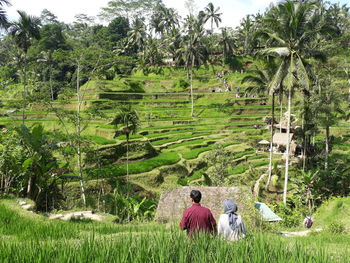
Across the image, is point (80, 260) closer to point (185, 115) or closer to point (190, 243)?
point (190, 243)

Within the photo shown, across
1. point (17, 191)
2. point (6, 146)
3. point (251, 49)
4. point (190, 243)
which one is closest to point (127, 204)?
point (17, 191)

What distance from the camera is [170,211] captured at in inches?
489

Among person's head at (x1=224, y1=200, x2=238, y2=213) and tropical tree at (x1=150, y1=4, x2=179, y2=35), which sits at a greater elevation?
tropical tree at (x1=150, y1=4, x2=179, y2=35)

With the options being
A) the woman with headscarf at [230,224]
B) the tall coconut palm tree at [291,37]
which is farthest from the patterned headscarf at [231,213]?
the tall coconut palm tree at [291,37]

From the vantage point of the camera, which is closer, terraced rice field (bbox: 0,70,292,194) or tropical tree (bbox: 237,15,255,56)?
terraced rice field (bbox: 0,70,292,194)

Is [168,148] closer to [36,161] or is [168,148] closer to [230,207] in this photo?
[36,161]

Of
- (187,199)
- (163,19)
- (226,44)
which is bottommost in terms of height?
(187,199)

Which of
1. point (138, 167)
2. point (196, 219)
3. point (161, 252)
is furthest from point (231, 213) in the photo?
point (138, 167)

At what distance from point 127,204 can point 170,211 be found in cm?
273

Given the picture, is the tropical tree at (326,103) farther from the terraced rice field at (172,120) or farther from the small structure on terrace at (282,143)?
the small structure on terrace at (282,143)

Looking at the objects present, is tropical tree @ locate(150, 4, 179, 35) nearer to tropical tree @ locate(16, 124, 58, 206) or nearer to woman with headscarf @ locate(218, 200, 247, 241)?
tropical tree @ locate(16, 124, 58, 206)

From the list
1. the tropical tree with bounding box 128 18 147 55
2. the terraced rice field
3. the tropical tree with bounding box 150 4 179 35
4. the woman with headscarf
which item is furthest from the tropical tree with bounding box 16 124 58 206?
the tropical tree with bounding box 150 4 179 35

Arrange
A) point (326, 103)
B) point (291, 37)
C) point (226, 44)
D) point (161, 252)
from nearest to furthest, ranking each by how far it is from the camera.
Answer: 1. point (161, 252)
2. point (291, 37)
3. point (326, 103)
4. point (226, 44)

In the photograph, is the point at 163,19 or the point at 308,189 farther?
the point at 163,19
